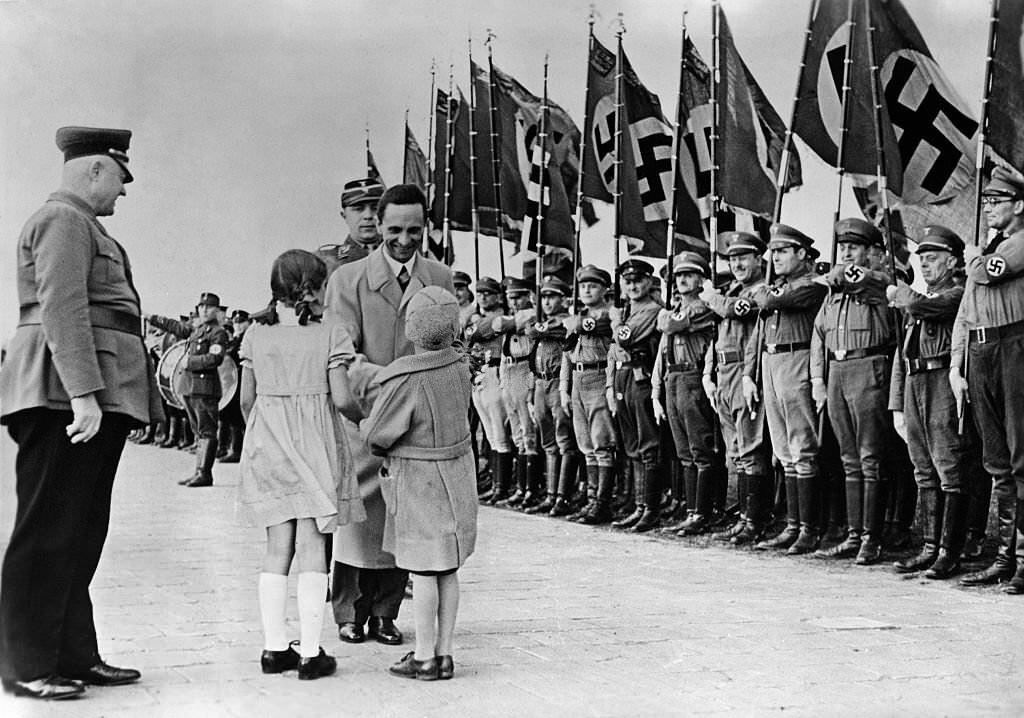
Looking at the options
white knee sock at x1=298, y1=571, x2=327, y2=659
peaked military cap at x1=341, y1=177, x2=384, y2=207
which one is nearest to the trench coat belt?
white knee sock at x1=298, y1=571, x2=327, y2=659

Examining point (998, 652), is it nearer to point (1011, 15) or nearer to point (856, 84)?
point (1011, 15)

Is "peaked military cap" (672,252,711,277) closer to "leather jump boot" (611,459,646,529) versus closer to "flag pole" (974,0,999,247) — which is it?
"leather jump boot" (611,459,646,529)

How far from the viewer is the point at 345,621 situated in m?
5.20

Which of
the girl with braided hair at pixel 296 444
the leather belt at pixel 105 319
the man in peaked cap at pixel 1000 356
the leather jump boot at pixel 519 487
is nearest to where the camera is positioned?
the leather belt at pixel 105 319

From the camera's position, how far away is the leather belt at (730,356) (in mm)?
8852

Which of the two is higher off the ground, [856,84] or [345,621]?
[856,84]

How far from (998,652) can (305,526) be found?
8.98 ft

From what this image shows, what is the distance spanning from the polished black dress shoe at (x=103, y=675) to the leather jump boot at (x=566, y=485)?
22.7ft

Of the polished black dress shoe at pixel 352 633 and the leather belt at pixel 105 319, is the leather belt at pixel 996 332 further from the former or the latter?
the leather belt at pixel 105 319

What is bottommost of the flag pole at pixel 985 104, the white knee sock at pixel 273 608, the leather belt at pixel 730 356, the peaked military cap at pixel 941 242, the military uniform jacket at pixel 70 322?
the white knee sock at pixel 273 608

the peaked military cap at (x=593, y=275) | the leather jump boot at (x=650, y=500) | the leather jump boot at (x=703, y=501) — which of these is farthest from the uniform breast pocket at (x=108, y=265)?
the peaked military cap at (x=593, y=275)

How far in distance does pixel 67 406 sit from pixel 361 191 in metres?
1.95

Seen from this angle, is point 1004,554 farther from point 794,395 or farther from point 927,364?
point 794,395

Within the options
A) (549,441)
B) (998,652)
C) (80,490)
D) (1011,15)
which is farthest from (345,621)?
(549,441)
